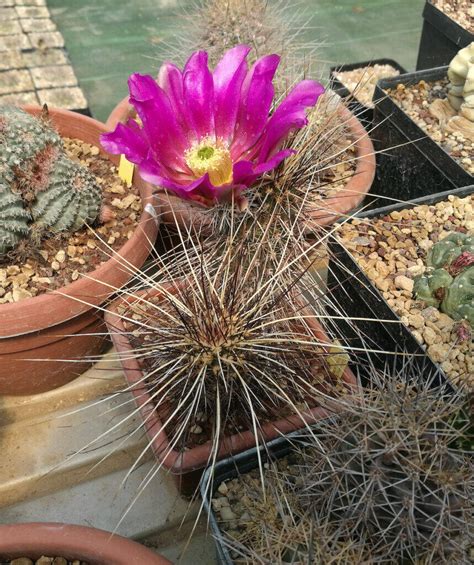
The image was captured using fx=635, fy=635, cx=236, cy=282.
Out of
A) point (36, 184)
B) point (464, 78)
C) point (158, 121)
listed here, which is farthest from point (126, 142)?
point (464, 78)

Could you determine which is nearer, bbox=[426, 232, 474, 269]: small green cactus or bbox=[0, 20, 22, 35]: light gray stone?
bbox=[426, 232, 474, 269]: small green cactus

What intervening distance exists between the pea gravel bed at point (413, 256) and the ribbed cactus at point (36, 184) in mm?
701

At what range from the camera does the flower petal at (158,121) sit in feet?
4.13

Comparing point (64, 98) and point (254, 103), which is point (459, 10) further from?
point (254, 103)

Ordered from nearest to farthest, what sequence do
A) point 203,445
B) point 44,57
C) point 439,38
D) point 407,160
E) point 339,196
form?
point 203,445, point 339,196, point 407,160, point 439,38, point 44,57

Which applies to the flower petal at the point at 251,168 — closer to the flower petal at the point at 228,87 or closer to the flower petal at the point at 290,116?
the flower petal at the point at 290,116

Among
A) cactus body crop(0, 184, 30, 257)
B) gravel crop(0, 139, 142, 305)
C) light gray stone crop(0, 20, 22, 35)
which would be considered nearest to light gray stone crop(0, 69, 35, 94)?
light gray stone crop(0, 20, 22, 35)

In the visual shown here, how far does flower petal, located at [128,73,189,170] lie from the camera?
1.26m

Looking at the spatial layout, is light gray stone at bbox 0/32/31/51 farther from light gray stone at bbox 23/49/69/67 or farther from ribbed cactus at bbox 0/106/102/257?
ribbed cactus at bbox 0/106/102/257

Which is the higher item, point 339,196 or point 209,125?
point 209,125

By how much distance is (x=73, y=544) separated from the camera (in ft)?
3.85

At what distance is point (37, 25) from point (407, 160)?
2.05m

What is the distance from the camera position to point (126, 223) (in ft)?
5.69

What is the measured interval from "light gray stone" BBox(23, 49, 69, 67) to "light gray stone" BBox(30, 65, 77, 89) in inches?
1.7
